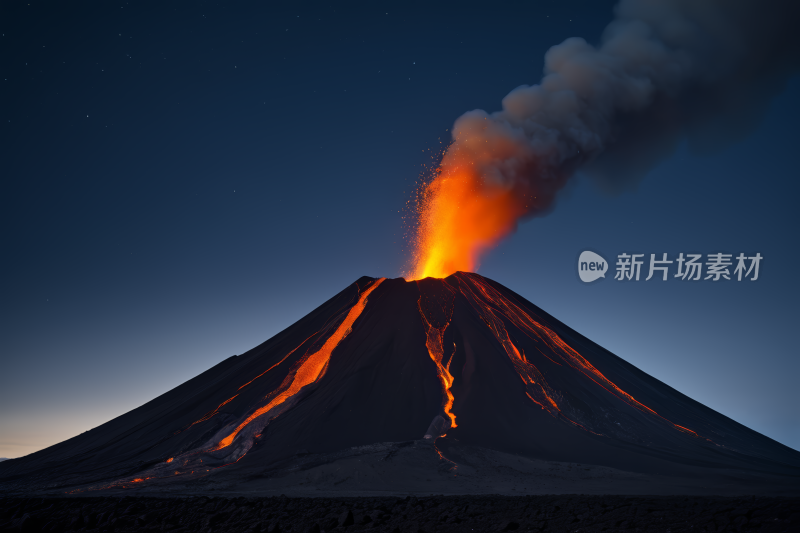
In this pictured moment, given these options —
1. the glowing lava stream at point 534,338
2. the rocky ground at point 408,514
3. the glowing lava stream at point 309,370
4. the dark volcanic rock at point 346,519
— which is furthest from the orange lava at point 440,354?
the dark volcanic rock at point 346,519

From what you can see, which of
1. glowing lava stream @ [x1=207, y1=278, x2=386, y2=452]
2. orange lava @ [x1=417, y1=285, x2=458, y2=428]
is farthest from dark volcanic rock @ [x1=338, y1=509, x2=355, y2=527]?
glowing lava stream @ [x1=207, y1=278, x2=386, y2=452]

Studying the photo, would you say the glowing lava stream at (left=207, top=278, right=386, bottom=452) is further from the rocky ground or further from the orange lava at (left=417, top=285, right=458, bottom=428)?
the rocky ground

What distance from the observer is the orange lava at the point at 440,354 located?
1277 inches

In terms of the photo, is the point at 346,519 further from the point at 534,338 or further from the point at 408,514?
the point at 534,338

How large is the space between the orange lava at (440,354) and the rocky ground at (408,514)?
14.3 m

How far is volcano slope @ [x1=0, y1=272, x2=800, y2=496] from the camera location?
923 inches

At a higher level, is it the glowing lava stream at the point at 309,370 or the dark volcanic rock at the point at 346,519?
the glowing lava stream at the point at 309,370

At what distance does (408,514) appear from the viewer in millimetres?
14805

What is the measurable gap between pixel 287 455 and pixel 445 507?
46.5 ft

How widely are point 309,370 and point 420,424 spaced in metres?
11.9

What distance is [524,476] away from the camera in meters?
23.1

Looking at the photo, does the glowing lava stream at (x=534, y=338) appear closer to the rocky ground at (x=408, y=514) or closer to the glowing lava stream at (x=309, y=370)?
the glowing lava stream at (x=309, y=370)

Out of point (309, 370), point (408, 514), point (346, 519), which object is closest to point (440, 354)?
point (309, 370)

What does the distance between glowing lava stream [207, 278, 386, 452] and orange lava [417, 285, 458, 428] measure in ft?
20.3
